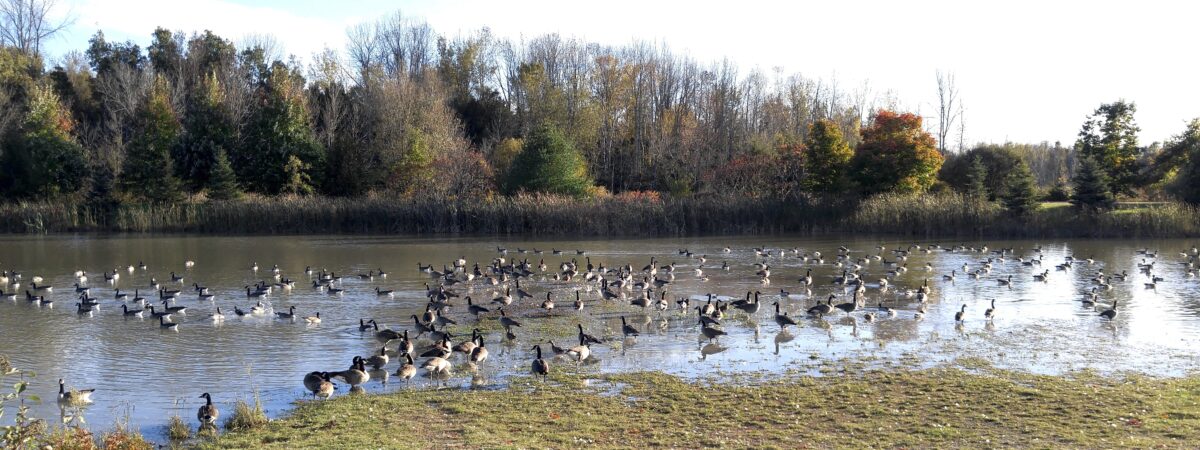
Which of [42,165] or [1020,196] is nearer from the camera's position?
[1020,196]

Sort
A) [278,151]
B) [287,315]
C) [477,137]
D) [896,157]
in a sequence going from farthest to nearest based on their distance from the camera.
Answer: [477,137] < [278,151] < [896,157] < [287,315]

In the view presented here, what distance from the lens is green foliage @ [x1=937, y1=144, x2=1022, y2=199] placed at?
175 feet

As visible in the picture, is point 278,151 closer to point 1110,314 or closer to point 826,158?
point 826,158

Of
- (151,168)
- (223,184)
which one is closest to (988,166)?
(223,184)

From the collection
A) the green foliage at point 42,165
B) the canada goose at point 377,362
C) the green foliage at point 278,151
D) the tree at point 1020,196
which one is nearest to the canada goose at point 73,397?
the canada goose at point 377,362

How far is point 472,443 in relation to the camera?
30.6ft

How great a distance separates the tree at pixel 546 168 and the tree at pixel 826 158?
12.7 m

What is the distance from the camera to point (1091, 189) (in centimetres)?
4134

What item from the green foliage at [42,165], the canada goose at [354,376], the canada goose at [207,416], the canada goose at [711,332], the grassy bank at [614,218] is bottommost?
the canada goose at [207,416]

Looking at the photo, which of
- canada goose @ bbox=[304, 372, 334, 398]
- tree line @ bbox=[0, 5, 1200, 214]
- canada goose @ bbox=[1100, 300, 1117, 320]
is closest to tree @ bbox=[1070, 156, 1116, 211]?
tree line @ bbox=[0, 5, 1200, 214]

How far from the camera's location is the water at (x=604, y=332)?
42.9 feet

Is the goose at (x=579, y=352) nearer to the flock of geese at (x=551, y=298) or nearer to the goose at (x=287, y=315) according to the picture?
the flock of geese at (x=551, y=298)

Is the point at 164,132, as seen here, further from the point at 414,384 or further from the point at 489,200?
the point at 414,384

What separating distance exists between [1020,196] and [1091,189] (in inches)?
124
